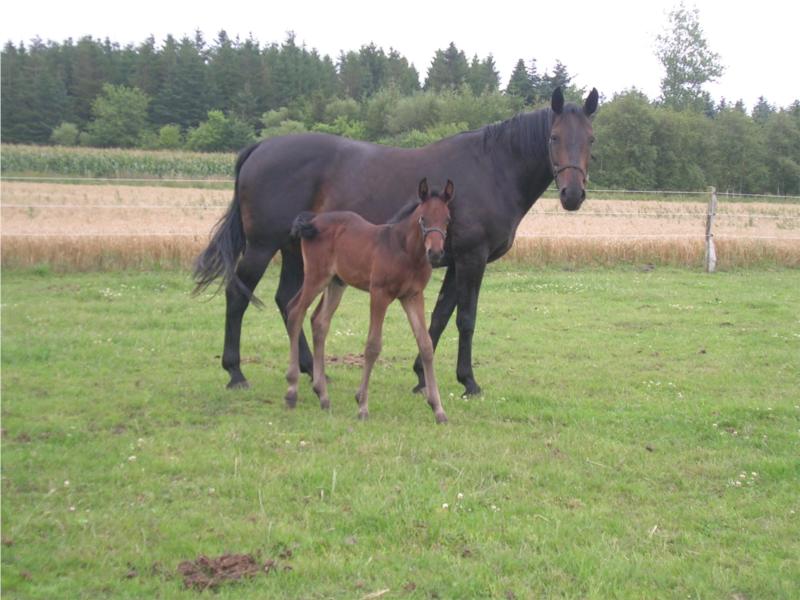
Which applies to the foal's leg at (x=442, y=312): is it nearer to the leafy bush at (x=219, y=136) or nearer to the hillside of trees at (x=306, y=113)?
the hillside of trees at (x=306, y=113)

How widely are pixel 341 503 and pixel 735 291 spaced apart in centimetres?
1222

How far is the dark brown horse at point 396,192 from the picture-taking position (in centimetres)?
662

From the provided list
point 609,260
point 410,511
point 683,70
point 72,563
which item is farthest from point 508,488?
point 683,70

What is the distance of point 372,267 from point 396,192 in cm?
131

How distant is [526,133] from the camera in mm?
6816

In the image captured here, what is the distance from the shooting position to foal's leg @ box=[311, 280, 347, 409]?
20.2 feet

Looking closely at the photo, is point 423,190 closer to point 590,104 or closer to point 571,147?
point 571,147

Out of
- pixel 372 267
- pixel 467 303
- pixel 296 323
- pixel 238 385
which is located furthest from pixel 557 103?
pixel 238 385

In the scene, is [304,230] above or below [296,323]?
above

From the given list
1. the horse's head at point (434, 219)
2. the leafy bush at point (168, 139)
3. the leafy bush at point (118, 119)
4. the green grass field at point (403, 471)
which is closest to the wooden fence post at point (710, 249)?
the green grass field at point (403, 471)

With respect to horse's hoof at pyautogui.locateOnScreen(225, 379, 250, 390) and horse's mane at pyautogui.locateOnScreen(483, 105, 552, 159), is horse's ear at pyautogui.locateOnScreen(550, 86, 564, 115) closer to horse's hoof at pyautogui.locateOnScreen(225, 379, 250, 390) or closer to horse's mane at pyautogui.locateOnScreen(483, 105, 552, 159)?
horse's mane at pyautogui.locateOnScreen(483, 105, 552, 159)

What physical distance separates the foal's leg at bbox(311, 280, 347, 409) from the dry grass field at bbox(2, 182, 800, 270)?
8.96 metres

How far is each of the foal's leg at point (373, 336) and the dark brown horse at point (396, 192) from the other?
1.03 metres

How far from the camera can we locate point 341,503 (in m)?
4.11
